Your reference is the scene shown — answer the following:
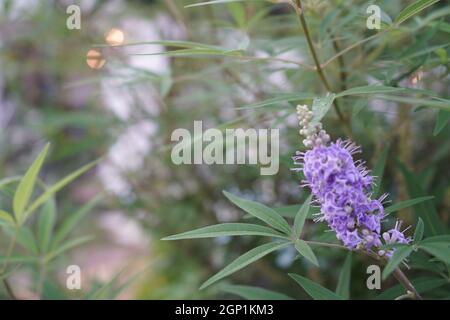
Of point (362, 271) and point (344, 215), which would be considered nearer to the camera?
point (344, 215)

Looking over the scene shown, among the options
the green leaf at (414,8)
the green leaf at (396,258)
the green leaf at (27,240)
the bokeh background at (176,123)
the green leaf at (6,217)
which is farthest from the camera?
the bokeh background at (176,123)

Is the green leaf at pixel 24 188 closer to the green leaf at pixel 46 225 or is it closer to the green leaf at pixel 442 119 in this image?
the green leaf at pixel 46 225

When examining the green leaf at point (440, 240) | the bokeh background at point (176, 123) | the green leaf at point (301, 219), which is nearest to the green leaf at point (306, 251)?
the green leaf at point (301, 219)

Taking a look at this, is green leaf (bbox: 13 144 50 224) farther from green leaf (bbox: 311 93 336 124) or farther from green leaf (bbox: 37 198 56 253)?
green leaf (bbox: 311 93 336 124)

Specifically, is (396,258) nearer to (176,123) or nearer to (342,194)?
(342,194)
